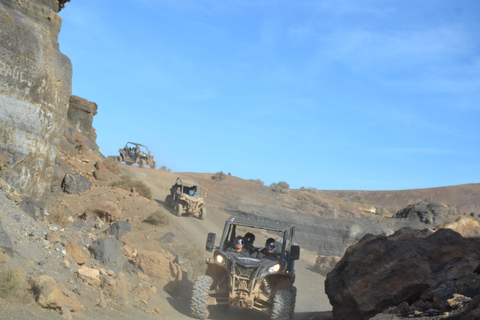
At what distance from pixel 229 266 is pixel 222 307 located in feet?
5.72

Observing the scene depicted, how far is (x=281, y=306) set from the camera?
937 centimetres

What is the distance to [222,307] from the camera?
11023mm

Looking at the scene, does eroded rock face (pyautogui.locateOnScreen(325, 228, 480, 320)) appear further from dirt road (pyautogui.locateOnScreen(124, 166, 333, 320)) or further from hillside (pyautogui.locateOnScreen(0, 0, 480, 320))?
dirt road (pyautogui.locateOnScreen(124, 166, 333, 320))

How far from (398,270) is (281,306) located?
2284mm

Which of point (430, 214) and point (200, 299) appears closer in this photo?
point (200, 299)

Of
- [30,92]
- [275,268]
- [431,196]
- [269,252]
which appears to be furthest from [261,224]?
[431,196]

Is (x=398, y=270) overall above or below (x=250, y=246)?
above

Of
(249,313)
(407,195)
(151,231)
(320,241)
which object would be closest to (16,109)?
(249,313)

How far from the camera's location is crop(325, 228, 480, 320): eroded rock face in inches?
341

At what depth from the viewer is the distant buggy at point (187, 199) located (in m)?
25.6

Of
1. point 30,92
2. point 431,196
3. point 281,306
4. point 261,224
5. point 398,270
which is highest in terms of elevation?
point 431,196

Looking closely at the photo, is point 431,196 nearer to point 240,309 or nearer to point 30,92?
point 240,309

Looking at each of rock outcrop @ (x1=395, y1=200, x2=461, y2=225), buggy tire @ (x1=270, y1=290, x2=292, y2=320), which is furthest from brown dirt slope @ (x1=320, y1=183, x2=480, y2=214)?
buggy tire @ (x1=270, y1=290, x2=292, y2=320)

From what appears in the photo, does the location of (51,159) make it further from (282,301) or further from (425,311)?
(425,311)
